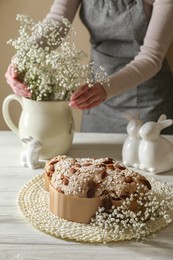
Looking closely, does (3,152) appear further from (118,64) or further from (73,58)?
(118,64)

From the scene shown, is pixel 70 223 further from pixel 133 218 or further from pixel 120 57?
pixel 120 57

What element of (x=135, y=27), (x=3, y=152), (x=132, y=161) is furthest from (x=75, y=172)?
(x=135, y=27)

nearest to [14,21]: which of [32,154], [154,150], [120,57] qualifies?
[120,57]

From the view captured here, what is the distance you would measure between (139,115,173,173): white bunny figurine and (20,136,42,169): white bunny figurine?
24 centimetres

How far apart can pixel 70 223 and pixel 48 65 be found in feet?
1.31

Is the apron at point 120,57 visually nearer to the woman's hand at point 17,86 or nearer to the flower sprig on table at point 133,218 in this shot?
the woman's hand at point 17,86

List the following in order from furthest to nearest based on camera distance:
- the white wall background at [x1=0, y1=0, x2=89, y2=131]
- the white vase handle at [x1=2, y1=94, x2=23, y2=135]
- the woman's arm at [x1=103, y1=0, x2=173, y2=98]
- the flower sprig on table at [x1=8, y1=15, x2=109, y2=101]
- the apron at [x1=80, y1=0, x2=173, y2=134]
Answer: the white wall background at [x1=0, y1=0, x2=89, y2=131] < the apron at [x1=80, y1=0, x2=173, y2=134] < the woman's arm at [x1=103, y1=0, x2=173, y2=98] < the white vase handle at [x1=2, y1=94, x2=23, y2=135] < the flower sprig on table at [x1=8, y1=15, x2=109, y2=101]

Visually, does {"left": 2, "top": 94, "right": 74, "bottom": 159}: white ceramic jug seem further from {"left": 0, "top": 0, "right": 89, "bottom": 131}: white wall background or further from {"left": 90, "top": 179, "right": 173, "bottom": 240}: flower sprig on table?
{"left": 0, "top": 0, "right": 89, "bottom": 131}: white wall background

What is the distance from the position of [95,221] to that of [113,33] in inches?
34.6

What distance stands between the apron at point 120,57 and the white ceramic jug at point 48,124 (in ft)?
1.61

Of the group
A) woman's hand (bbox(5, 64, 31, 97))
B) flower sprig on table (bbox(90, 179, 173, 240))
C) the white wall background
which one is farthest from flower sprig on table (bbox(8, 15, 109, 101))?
the white wall background

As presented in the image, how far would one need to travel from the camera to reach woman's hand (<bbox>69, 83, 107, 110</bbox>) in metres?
1.29

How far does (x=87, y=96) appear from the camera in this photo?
1.30 meters

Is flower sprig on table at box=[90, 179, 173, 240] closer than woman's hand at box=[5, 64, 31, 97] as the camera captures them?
Yes
